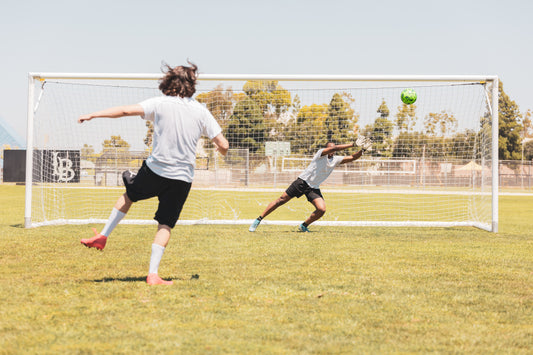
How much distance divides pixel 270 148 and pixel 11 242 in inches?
495

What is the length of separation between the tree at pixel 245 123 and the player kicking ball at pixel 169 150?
29.2 feet

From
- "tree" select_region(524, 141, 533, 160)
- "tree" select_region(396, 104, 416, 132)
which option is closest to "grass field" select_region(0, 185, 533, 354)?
"tree" select_region(396, 104, 416, 132)

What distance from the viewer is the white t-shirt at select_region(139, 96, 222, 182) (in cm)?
529

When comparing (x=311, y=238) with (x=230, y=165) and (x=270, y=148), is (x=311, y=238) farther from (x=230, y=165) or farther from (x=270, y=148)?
(x=230, y=165)

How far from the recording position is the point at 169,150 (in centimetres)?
530

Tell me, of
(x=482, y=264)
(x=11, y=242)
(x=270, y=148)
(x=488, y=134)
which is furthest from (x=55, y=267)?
(x=270, y=148)

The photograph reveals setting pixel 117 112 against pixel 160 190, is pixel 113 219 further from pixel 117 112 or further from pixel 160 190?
pixel 117 112

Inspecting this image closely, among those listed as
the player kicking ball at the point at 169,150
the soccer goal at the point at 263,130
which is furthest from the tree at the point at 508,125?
the player kicking ball at the point at 169,150

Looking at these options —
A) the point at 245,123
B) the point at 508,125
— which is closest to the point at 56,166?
the point at 245,123

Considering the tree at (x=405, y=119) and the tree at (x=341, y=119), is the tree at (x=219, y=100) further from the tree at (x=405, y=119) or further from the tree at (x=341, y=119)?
the tree at (x=405, y=119)

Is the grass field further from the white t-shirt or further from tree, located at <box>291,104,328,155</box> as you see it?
tree, located at <box>291,104,328,155</box>

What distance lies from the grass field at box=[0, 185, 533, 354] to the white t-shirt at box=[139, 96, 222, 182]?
1.19 meters

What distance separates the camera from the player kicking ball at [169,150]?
209 inches

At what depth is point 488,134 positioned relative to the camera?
12711 mm
